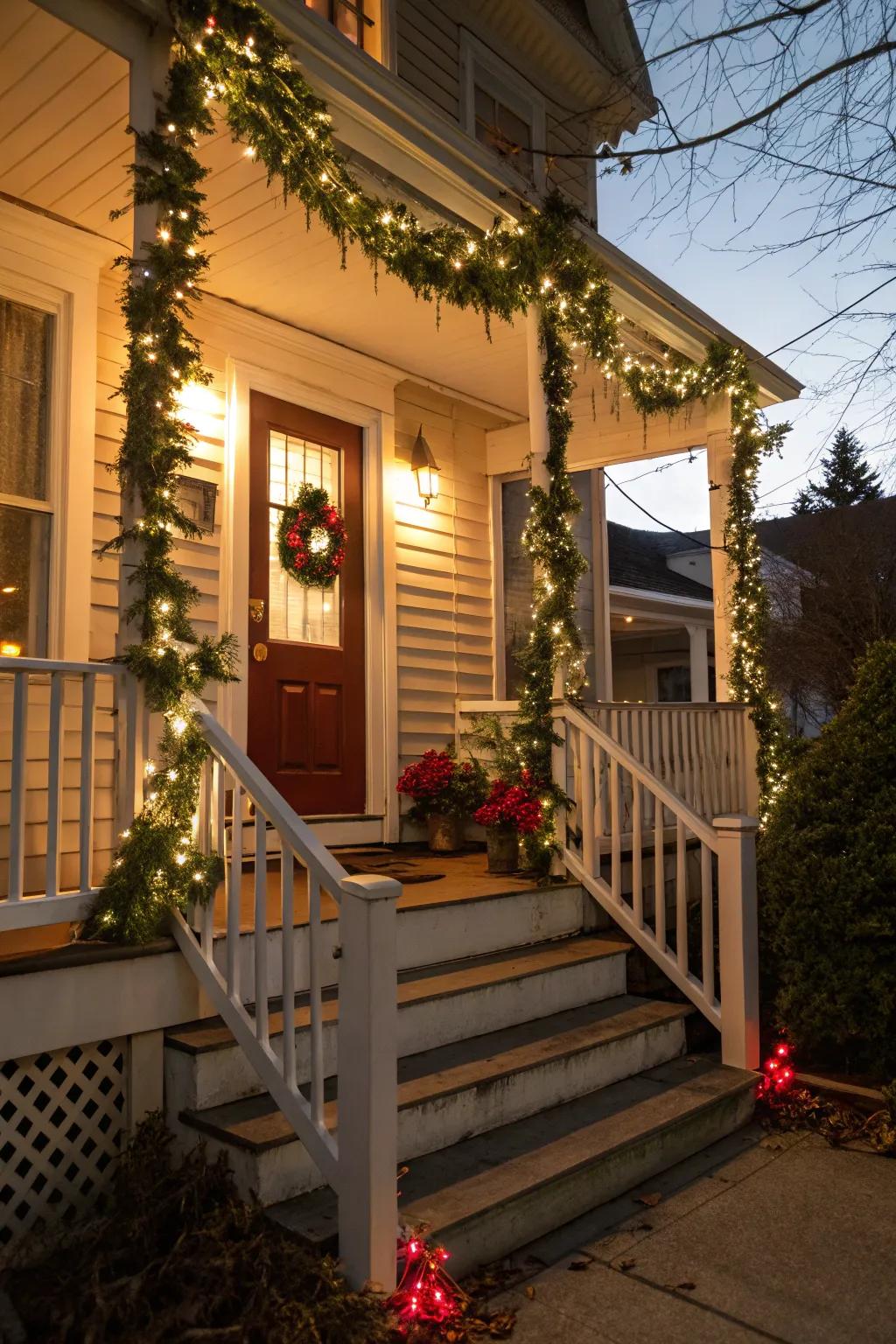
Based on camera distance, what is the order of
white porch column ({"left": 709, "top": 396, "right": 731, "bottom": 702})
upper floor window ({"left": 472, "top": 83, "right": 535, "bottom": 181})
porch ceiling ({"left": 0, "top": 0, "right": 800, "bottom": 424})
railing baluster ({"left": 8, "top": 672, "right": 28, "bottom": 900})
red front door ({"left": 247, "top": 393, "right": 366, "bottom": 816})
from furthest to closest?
upper floor window ({"left": 472, "top": 83, "right": 535, "bottom": 181})
white porch column ({"left": 709, "top": 396, "right": 731, "bottom": 702})
red front door ({"left": 247, "top": 393, "right": 366, "bottom": 816})
porch ceiling ({"left": 0, "top": 0, "right": 800, "bottom": 424})
railing baluster ({"left": 8, "top": 672, "right": 28, "bottom": 900})

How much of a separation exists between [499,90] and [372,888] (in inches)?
250

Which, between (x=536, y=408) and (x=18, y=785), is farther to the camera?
(x=536, y=408)

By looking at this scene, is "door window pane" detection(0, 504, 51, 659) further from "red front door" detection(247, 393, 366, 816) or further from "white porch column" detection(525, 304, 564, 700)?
"white porch column" detection(525, 304, 564, 700)

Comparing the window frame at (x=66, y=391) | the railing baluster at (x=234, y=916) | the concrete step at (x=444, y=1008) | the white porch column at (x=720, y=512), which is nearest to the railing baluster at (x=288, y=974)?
the railing baluster at (x=234, y=916)

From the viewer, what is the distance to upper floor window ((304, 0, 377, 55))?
18.5ft

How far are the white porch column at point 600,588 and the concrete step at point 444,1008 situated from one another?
334 centimetres

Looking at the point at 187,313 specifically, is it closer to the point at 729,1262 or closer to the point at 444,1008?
the point at 444,1008

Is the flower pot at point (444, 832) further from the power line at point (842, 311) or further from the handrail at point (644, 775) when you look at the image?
the power line at point (842, 311)

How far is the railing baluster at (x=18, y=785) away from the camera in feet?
9.66

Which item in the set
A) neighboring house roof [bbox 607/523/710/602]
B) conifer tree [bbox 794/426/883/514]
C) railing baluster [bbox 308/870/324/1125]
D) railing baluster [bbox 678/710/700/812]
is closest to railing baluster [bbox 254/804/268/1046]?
railing baluster [bbox 308/870/324/1125]

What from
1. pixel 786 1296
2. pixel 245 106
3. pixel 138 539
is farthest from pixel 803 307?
pixel 786 1296

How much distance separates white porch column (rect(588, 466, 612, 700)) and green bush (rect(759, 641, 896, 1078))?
330cm

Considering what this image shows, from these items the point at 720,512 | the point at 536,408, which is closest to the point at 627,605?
the point at 720,512

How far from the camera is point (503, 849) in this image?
504 centimetres
